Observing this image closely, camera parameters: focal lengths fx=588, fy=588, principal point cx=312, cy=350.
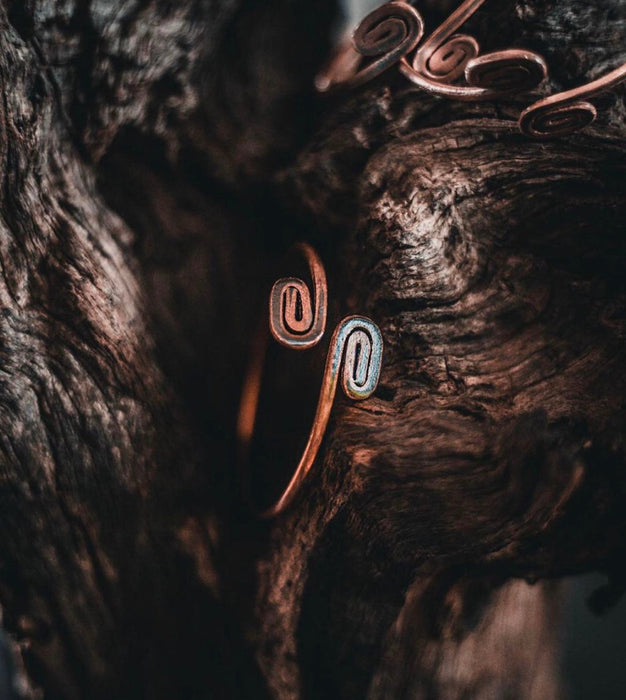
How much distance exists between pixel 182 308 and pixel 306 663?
56 cm

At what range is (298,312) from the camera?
79 cm

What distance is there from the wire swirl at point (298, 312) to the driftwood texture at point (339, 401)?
0.33 ft

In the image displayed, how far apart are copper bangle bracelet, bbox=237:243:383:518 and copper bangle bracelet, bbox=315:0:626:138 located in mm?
297

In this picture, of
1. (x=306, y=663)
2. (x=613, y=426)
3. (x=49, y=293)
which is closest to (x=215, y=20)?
(x=49, y=293)

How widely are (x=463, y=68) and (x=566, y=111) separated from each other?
0.18m

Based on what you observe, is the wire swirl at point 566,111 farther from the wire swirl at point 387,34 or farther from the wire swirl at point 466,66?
the wire swirl at point 387,34

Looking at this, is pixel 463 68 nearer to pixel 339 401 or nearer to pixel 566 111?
pixel 566 111

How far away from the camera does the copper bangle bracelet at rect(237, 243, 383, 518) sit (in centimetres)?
74

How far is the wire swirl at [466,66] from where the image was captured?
72 cm

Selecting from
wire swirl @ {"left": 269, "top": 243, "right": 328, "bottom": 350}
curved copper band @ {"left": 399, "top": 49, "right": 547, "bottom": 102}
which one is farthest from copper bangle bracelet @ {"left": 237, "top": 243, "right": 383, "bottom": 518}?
curved copper band @ {"left": 399, "top": 49, "right": 547, "bottom": 102}

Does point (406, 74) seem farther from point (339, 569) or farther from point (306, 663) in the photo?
point (306, 663)

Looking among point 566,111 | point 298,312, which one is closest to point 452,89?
point 566,111

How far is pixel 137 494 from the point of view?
0.80m

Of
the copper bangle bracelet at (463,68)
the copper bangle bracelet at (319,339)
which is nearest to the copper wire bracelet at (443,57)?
the copper bangle bracelet at (463,68)
